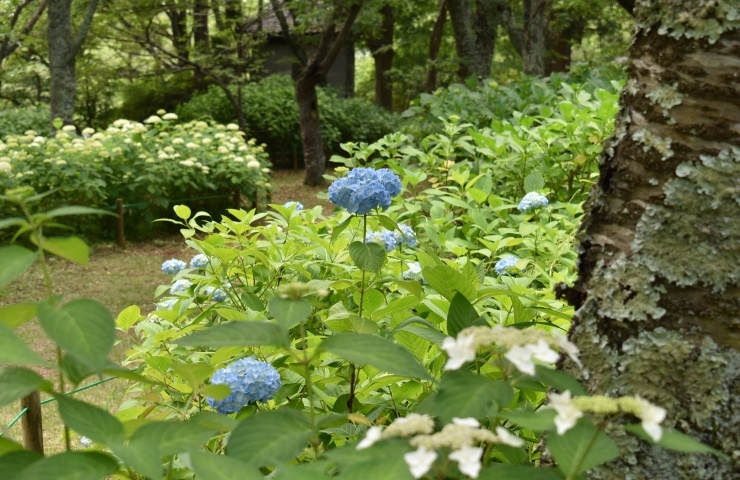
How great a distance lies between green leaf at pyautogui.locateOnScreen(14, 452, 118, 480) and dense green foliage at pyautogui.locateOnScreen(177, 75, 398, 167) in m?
16.3

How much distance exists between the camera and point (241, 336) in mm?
919

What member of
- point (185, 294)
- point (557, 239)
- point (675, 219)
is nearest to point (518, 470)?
point (675, 219)

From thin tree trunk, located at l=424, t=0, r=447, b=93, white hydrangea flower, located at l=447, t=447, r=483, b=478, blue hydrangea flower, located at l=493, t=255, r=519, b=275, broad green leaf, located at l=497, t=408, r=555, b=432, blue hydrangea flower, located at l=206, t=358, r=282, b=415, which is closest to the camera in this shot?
white hydrangea flower, located at l=447, t=447, r=483, b=478

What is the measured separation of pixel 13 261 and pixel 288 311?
31 centimetres

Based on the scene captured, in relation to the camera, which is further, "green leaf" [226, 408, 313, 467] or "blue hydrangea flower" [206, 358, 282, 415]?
"blue hydrangea flower" [206, 358, 282, 415]

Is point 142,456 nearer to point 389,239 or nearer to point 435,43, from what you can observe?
point 389,239

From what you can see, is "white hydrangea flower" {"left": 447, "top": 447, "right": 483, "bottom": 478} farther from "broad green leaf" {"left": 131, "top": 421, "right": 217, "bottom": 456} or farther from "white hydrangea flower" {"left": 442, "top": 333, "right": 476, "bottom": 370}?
"broad green leaf" {"left": 131, "top": 421, "right": 217, "bottom": 456}

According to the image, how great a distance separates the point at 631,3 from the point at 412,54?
860 inches

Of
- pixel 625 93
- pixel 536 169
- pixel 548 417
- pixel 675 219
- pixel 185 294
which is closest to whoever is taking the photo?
pixel 548 417

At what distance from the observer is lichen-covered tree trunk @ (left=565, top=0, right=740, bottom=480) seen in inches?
47.5

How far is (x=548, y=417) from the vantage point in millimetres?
850

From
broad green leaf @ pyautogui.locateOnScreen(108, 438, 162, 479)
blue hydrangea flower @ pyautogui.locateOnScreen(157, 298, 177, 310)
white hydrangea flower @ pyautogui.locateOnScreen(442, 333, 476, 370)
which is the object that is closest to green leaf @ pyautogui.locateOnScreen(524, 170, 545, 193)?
blue hydrangea flower @ pyautogui.locateOnScreen(157, 298, 177, 310)

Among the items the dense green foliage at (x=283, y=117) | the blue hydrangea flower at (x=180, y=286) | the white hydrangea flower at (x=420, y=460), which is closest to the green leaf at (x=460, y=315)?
the white hydrangea flower at (x=420, y=460)

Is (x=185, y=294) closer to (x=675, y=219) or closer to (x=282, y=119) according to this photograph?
(x=675, y=219)
